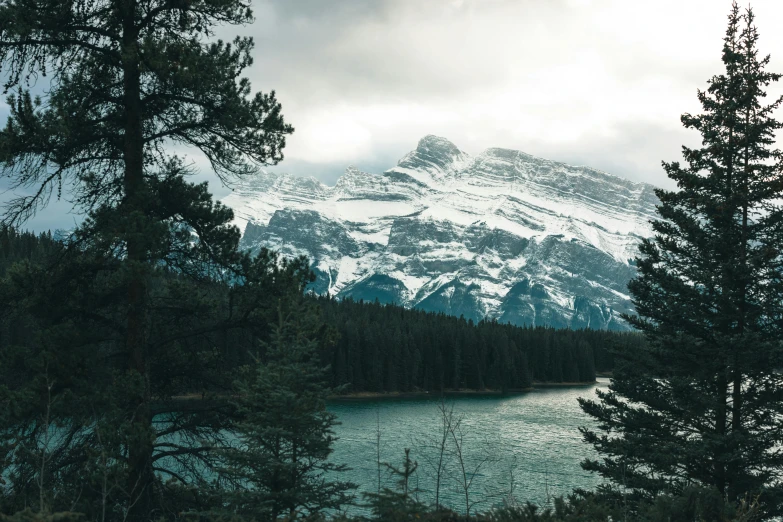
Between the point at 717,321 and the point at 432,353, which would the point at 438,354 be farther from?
the point at 717,321

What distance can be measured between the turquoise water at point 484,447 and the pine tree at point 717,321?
4632mm

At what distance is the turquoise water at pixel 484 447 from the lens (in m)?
36.9

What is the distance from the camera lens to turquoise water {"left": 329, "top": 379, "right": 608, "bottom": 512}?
36.9 meters

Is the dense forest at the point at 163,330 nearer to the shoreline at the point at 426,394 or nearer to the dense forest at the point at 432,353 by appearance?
the dense forest at the point at 432,353

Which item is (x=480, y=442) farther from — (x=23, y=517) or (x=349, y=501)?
(x=23, y=517)

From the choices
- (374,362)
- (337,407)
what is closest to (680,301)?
(337,407)

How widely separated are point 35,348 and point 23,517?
5583mm

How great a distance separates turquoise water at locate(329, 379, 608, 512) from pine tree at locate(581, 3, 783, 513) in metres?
4.63

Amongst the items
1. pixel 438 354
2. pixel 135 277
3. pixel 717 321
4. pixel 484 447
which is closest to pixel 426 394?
pixel 438 354

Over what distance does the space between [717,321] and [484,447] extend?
1413 inches

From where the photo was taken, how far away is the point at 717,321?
18.5m

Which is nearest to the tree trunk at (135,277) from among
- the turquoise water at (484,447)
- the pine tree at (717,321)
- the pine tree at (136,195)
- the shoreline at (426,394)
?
the pine tree at (136,195)

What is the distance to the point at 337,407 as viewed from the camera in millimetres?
83562

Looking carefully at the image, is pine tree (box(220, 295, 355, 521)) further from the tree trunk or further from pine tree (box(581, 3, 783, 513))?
pine tree (box(581, 3, 783, 513))
